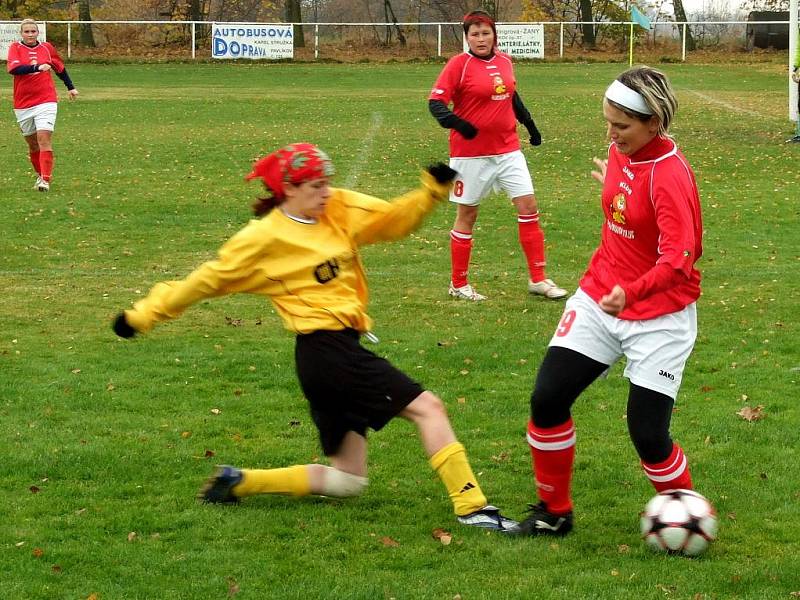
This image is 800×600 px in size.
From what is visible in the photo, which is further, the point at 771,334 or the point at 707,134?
the point at 707,134

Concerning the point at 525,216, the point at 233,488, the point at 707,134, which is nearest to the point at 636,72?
the point at 233,488

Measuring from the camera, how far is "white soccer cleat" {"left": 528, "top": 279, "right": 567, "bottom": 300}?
10234mm

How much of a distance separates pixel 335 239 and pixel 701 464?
2.27m

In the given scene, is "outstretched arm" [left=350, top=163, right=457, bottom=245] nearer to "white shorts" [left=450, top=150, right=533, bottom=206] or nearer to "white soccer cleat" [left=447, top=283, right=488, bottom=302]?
"white shorts" [left=450, top=150, right=533, bottom=206]

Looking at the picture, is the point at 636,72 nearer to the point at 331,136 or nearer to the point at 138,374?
the point at 138,374

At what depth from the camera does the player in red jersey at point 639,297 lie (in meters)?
4.66

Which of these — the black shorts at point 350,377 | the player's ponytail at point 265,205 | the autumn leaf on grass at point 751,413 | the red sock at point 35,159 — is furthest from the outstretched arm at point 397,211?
the red sock at point 35,159

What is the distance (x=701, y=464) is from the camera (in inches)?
242

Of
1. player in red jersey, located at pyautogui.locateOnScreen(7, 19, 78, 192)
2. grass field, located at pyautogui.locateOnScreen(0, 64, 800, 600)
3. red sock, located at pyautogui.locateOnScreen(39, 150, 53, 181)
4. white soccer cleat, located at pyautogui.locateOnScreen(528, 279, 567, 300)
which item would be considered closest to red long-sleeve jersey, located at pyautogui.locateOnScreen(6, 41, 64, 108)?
player in red jersey, located at pyautogui.locateOnScreen(7, 19, 78, 192)

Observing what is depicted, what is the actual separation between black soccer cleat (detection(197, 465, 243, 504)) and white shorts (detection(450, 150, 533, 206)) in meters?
4.99

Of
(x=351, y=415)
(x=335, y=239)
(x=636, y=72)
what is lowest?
(x=351, y=415)

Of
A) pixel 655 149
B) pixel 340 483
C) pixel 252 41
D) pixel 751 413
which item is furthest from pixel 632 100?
pixel 252 41

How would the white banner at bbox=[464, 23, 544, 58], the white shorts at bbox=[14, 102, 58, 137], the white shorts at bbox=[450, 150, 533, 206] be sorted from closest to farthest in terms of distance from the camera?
1. the white shorts at bbox=[450, 150, 533, 206]
2. the white shorts at bbox=[14, 102, 58, 137]
3. the white banner at bbox=[464, 23, 544, 58]

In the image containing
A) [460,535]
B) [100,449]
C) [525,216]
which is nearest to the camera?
[460,535]
